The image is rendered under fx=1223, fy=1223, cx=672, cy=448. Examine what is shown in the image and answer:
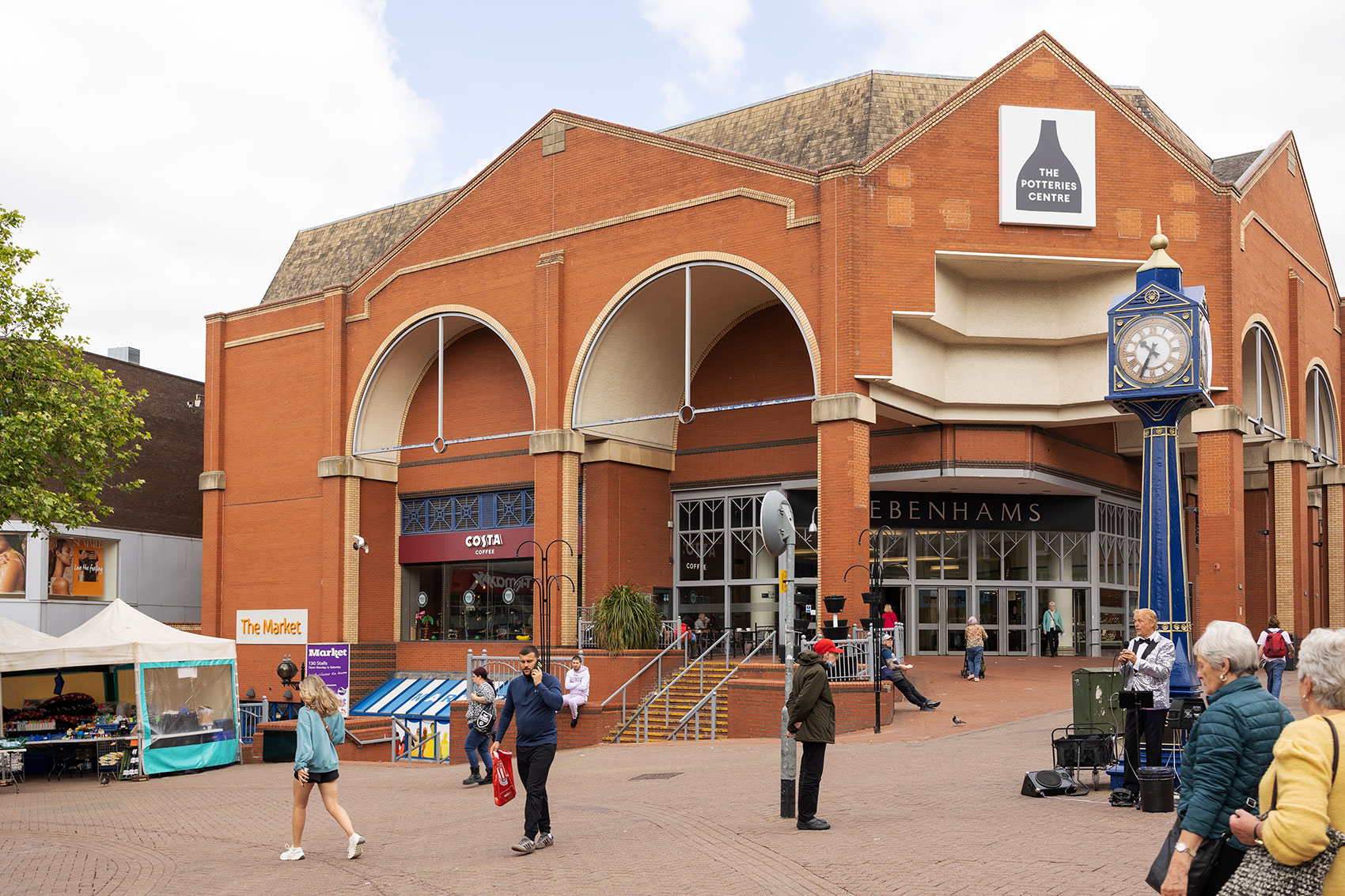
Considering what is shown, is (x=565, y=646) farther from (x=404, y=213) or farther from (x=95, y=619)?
(x=404, y=213)

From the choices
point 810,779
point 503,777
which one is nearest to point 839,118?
point 810,779

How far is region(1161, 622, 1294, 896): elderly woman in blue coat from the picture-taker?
459 cm

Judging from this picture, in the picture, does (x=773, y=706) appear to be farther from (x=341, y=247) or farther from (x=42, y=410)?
(x=341, y=247)

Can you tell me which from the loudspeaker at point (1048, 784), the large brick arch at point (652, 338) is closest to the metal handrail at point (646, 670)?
the large brick arch at point (652, 338)

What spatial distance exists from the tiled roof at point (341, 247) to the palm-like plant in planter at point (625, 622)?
696 inches

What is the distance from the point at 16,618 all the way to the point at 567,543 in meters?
18.7

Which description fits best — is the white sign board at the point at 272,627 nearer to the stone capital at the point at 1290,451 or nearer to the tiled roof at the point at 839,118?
the tiled roof at the point at 839,118

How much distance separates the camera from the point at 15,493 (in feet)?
65.7

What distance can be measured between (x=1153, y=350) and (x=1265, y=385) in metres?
18.5

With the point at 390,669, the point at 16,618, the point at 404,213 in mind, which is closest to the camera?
the point at 390,669

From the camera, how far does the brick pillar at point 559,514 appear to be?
2706 centimetres

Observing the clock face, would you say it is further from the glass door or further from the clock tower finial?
the glass door

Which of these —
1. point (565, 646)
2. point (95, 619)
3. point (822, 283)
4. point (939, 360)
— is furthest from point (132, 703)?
point (939, 360)

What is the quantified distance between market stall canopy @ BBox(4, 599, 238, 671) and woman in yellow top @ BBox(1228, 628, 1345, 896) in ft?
64.5
